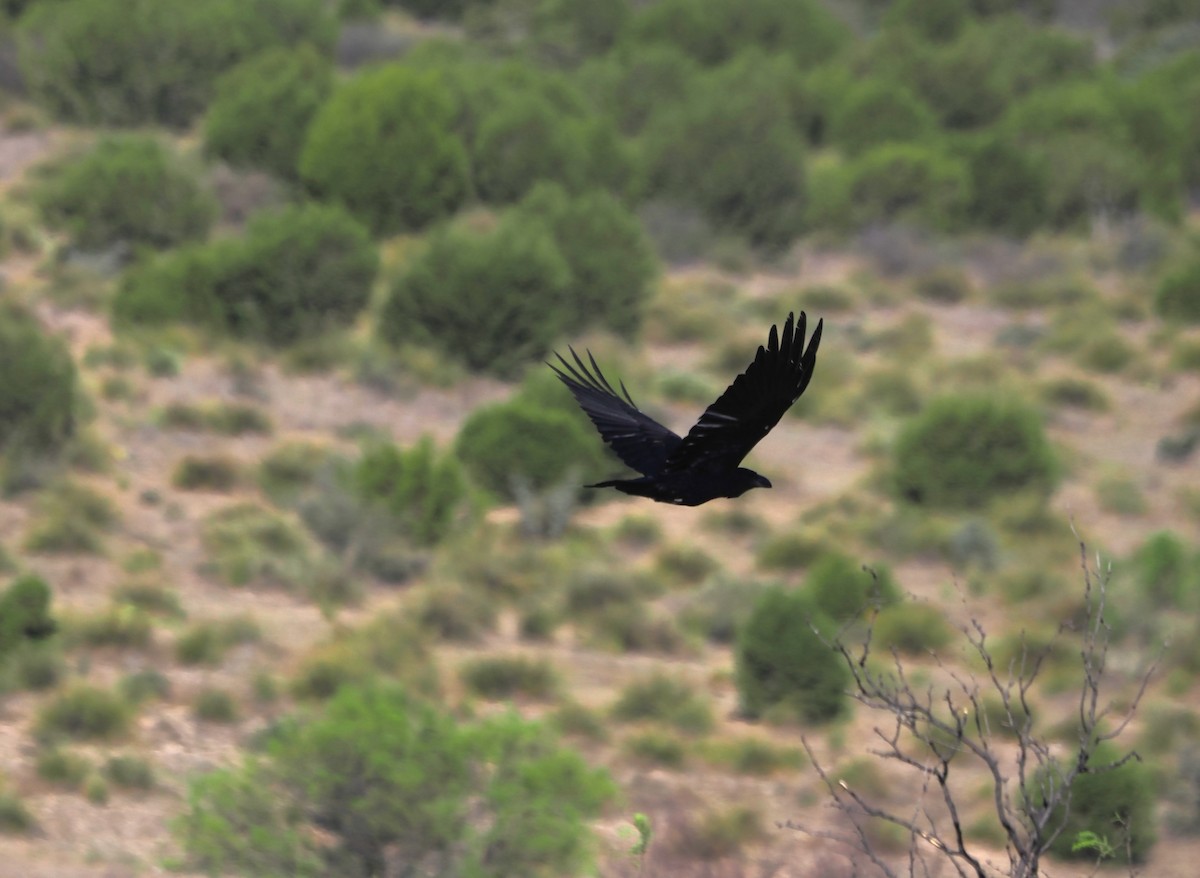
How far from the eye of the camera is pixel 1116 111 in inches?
1144

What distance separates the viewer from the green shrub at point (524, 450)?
15203 mm

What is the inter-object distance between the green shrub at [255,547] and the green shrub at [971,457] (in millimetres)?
5169

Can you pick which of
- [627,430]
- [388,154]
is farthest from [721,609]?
[388,154]

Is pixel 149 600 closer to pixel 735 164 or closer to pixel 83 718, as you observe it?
pixel 83 718

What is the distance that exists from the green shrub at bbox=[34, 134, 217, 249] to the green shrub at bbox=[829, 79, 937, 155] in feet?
38.2

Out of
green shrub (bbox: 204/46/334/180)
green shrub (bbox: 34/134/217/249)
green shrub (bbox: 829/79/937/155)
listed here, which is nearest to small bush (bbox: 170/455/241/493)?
green shrub (bbox: 34/134/217/249)

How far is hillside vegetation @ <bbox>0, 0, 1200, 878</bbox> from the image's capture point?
367 inches

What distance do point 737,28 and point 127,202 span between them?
780 inches

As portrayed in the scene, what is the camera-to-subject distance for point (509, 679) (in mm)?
11992

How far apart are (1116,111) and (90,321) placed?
16.8 metres

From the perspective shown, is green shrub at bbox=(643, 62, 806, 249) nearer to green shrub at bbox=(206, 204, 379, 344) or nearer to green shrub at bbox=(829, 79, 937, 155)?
green shrub at bbox=(829, 79, 937, 155)

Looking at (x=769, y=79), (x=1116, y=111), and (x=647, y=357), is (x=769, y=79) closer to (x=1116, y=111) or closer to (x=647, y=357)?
(x=1116, y=111)

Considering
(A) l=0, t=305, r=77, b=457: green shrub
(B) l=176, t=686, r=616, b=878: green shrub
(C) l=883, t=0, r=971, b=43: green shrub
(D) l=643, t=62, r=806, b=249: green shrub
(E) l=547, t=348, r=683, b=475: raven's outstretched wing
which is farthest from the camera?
(C) l=883, t=0, r=971, b=43: green shrub

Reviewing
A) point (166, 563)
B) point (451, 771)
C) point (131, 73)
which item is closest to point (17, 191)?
point (131, 73)
